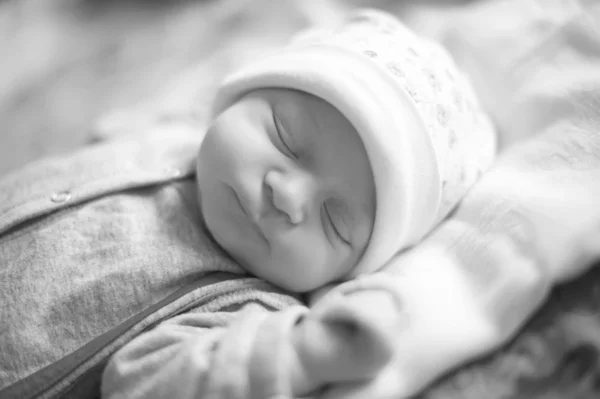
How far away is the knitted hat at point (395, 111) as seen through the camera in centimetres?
83

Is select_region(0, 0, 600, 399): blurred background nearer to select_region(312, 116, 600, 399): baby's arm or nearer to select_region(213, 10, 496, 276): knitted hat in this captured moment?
select_region(213, 10, 496, 276): knitted hat

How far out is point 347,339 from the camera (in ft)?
2.22

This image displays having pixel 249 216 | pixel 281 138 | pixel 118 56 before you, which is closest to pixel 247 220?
pixel 249 216

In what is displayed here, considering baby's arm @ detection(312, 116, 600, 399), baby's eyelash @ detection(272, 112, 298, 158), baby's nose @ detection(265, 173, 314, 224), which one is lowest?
baby's arm @ detection(312, 116, 600, 399)

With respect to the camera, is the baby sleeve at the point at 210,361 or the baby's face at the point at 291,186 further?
the baby's face at the point at 291,186

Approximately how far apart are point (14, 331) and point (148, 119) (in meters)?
0.64

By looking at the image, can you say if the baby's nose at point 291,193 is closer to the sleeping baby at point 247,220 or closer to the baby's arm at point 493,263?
the sleeping baby at point 247,220

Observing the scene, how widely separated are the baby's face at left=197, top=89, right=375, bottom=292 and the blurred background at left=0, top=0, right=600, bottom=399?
46 centimetres

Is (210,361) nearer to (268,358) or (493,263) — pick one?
(268,358)

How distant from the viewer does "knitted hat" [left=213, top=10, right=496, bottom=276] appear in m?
0.83

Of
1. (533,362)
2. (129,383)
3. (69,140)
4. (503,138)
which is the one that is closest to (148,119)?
(69,140)

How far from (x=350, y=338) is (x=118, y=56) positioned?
1121 mm

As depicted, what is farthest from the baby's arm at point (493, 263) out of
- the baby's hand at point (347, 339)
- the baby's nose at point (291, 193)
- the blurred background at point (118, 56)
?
the blurred background at point (118, 56)

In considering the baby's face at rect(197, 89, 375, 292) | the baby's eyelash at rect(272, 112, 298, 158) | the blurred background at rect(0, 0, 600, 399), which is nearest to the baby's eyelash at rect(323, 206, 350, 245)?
the baby's face at rect(197, 89, 375, 292)
